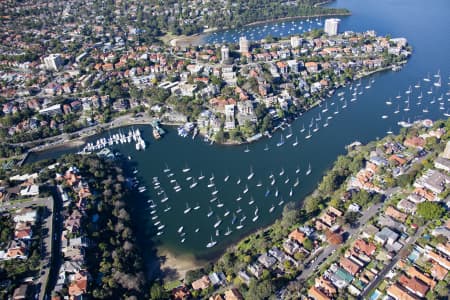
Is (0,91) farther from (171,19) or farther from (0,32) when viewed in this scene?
(171,19)

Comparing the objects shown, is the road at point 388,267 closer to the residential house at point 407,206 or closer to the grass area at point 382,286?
the grass area at point 382,286

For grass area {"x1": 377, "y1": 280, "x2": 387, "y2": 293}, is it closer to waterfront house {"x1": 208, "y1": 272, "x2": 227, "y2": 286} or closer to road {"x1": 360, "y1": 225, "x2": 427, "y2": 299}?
road {"x1": 360, "y1": 225, "x2": 427, "y2": 299}

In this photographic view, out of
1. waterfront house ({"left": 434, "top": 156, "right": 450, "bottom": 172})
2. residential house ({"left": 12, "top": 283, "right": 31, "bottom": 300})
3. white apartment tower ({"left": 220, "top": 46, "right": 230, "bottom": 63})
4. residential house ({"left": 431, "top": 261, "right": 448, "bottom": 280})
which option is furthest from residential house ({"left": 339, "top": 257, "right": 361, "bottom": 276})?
white apartment tower ({"left": 220, "top": 46, "right": 230, "bottom": 63})

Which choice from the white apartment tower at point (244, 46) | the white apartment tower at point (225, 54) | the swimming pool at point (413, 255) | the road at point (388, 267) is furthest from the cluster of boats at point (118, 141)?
the swimming pool at point (413, 255)

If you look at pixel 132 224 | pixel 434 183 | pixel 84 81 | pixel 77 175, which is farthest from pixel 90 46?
pixel 434 183

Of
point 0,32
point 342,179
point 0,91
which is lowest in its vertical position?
point 342,179

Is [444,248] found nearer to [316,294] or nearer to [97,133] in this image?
[316,294]
